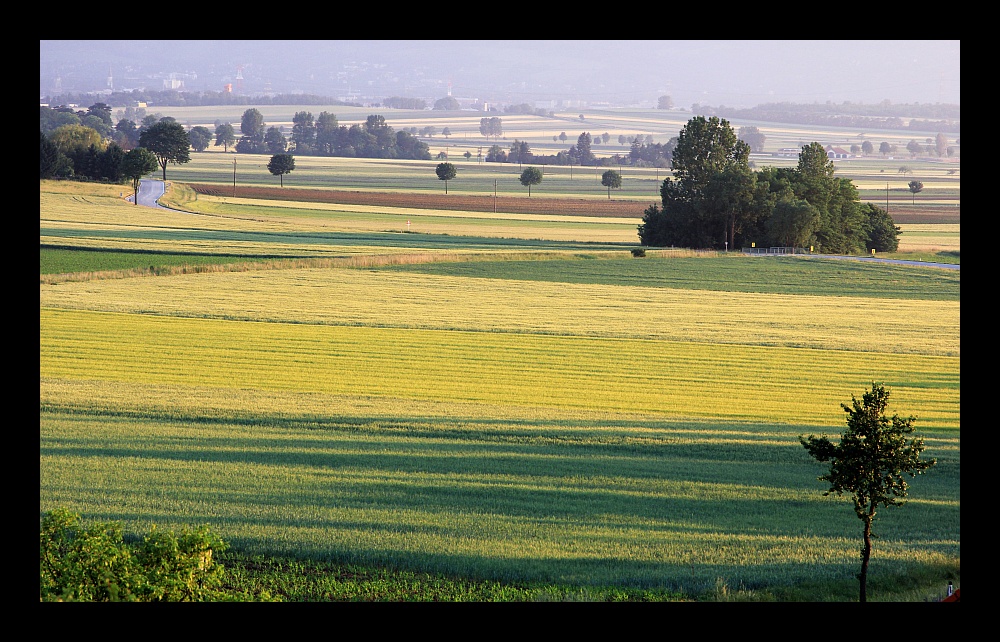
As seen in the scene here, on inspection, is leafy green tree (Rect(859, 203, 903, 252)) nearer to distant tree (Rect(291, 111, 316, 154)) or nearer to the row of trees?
the row of trees

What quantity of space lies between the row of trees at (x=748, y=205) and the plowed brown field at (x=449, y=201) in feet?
103

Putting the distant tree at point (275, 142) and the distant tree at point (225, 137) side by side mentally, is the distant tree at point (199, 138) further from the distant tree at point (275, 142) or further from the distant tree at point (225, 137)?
the distant tree at point (275, 142)

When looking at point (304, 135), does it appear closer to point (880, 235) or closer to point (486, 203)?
point (486, 203)

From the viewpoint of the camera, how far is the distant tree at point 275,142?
178750 mm

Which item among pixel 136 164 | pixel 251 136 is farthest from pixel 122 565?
pixel 251 136

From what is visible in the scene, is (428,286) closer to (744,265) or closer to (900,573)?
(744,265)

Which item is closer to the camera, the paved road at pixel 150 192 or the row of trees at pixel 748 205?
the row of trees at pixel 748 205

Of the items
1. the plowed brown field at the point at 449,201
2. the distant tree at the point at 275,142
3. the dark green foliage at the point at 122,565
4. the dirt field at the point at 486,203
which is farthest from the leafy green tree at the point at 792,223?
the distant tree at the point at 275,142

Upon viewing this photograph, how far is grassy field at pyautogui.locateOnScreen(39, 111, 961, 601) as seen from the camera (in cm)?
1111

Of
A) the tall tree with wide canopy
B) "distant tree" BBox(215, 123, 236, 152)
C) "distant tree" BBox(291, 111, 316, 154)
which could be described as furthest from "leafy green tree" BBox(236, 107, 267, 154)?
the tall tree with wide canopy

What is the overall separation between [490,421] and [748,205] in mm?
49839
